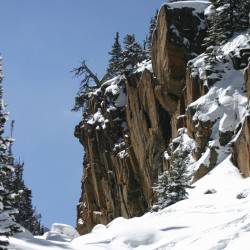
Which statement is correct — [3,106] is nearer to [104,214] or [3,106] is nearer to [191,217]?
[191,217]

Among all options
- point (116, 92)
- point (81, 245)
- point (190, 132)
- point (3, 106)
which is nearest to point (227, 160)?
point (190, 132)

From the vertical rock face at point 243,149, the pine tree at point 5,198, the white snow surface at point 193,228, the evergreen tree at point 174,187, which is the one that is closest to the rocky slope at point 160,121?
the vertical rock face at point 243,149

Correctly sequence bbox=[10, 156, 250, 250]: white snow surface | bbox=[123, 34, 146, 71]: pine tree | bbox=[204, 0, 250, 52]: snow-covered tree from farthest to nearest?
bbox=[123, 34, 146, 71]: pine tree → bbox=[204, 0, 250, 52]: snow-covered tree → bbox=[10, 156, 250, 250]: white snow surface

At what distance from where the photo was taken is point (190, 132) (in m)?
41.7

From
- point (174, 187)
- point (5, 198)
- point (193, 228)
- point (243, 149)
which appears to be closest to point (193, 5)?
point (243, 149)

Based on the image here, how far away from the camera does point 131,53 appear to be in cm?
6372

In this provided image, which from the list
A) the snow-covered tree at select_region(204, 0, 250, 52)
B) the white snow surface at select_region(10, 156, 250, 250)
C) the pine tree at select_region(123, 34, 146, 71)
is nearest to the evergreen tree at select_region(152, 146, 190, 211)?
the white snow surface at select_region(10, 156, 250, 250)

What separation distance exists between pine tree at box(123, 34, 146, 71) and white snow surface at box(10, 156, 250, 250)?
33837 millimetres

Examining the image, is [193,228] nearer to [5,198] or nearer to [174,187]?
[5,198]

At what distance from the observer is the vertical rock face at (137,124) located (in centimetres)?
5012

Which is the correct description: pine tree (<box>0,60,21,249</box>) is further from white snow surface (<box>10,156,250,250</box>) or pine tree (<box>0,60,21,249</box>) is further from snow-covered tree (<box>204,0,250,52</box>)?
snow-covered tree (<box>204,0,250,52</box>)

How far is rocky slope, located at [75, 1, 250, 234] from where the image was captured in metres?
37.7

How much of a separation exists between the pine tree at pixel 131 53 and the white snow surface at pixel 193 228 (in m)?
33.8

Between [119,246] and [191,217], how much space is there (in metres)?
3.33
